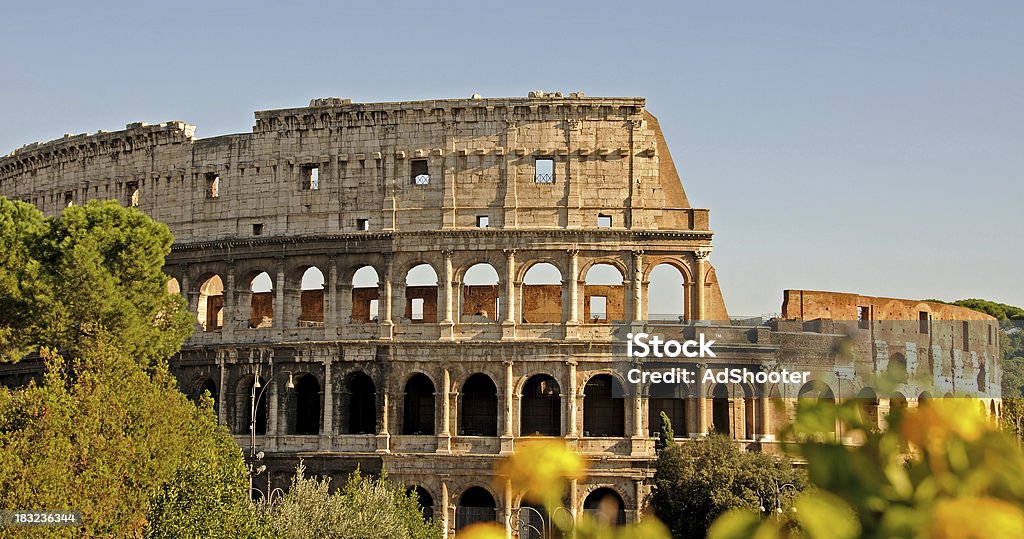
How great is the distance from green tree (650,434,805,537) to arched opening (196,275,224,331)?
712 inches

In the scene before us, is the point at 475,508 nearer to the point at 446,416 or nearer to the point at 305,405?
the point at 446,416

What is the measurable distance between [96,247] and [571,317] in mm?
15159

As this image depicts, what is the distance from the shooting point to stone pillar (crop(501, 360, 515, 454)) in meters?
42.7

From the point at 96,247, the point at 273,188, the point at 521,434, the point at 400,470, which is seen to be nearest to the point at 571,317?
the point at 521,434

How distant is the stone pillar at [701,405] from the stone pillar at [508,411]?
5821mm

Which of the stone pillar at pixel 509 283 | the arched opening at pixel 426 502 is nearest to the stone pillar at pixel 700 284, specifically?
the stone pillar at pixel 509 283

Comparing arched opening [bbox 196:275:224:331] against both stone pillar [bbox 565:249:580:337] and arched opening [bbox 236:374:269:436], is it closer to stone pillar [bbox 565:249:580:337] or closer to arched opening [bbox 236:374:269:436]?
arched opening [bbox 236:374:269:436]

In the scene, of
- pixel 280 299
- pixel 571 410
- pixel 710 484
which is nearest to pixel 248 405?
pixel 280 299

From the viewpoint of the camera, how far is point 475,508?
141 feet

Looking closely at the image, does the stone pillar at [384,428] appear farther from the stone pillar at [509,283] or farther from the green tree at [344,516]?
the green tree at [344,516]

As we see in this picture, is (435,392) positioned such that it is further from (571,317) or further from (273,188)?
(273,188)

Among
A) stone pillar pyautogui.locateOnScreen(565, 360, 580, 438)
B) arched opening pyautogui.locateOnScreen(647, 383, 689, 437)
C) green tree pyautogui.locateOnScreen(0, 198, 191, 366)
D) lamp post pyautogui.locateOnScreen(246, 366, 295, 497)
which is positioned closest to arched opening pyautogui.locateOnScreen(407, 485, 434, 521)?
stone pillar pyautogui.locateOnScreen(565, 360, 580, 438)

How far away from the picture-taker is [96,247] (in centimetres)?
4006

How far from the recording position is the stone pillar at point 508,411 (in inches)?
1681
